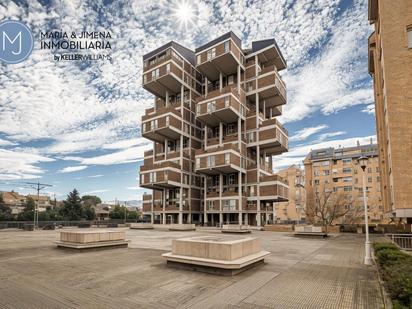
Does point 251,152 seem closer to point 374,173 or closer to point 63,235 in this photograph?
point 63,235

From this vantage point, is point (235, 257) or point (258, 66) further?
point (258, 66)

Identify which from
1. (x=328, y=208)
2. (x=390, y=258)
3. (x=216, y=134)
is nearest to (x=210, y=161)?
(x=216, y=134)

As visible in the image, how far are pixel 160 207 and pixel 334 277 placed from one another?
4687 cm

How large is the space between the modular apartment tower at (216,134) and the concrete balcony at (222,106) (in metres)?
0.17

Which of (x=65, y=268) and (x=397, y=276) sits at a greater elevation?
(x=397, y=276)

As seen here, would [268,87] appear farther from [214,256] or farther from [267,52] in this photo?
[214,256]

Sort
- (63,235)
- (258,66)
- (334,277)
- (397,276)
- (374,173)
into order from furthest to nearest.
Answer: (374,173), (258,66), (63,235), (334,277), (397,276)

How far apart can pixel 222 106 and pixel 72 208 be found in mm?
46142

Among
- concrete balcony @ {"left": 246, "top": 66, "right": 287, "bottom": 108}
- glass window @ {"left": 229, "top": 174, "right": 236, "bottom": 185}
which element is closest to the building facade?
concrete balcony @ {"left": 246, "top": 66, "right": 287, "bottom": 108}

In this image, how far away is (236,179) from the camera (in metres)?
50.0

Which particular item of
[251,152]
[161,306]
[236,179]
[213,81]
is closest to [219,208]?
[236,179]

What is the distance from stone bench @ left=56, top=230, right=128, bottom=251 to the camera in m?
14.6

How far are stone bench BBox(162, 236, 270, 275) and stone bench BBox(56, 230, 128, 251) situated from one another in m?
6.12

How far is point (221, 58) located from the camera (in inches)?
1956
